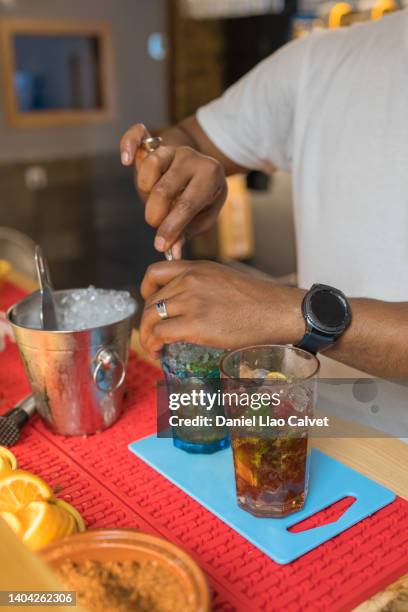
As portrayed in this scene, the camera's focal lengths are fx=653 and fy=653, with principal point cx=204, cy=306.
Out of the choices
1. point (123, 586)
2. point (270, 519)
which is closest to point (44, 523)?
point (123, 586)

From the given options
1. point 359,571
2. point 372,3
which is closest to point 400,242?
point 359,571

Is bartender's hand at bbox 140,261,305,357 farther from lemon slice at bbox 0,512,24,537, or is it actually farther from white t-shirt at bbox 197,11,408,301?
white t-shirt at bbox 197,11,408,301

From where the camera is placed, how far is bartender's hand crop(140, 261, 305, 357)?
91cm

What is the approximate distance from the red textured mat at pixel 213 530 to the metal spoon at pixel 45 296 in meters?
0.17

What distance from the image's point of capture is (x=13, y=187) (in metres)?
4.69

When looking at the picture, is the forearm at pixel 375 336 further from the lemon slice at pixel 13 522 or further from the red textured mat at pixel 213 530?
the lemon slice at pixel 13 522

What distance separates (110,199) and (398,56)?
3950 mm

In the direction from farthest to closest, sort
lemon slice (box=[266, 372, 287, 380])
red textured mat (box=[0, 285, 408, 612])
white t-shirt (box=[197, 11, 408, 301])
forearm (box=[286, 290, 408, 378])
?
white t-shirt (box=[197, 11, 408, 301]) < forearm (box=[286, 290, 408, 378]) < lemon slice (box=[266, 372, 287, 380]) < red textured mat (box=[0, 285, 408, 612])

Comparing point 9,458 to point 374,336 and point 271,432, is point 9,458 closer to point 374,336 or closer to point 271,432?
point 271,432

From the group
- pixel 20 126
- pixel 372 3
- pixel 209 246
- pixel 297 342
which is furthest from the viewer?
pixel 209 246

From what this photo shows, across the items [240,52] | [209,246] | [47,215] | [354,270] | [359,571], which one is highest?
[240,52]

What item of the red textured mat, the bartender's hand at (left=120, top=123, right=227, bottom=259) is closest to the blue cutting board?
the red textured mat

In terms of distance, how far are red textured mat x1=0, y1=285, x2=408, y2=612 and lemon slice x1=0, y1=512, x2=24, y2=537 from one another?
0.11 m

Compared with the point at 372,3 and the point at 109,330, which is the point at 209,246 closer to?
the point at 372,3
